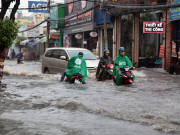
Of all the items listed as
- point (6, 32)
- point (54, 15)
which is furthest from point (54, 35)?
point (6, 32)

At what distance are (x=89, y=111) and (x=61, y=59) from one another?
28.3 feet

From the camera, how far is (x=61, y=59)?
15922mm

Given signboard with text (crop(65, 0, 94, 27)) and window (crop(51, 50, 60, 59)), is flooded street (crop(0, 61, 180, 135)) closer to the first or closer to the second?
window (crop(51, 50, 60, 59))

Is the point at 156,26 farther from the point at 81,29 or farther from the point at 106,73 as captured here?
the point at 81,29

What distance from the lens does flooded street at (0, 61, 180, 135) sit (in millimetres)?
5758

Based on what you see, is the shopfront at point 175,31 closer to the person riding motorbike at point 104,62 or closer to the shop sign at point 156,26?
the shop sign at point 156,26

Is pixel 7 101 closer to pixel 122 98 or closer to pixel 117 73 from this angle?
pixel 122 98

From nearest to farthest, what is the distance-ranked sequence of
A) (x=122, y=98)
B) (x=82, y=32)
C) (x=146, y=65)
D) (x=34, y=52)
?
(x=122, y=98), (x=146, y=65), (x=82, y=32), (x=34, y=52)

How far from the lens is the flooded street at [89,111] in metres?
5.76

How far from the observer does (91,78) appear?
49.3 feet

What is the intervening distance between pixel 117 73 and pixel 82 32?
72.7ft

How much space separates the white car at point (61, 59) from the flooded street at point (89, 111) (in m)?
3.87

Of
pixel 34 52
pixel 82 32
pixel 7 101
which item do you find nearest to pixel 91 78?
pixel 7 101

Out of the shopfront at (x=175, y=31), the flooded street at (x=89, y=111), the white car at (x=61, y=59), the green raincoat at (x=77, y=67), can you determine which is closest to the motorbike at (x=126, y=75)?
the flooded street at (x=89, y=111)
